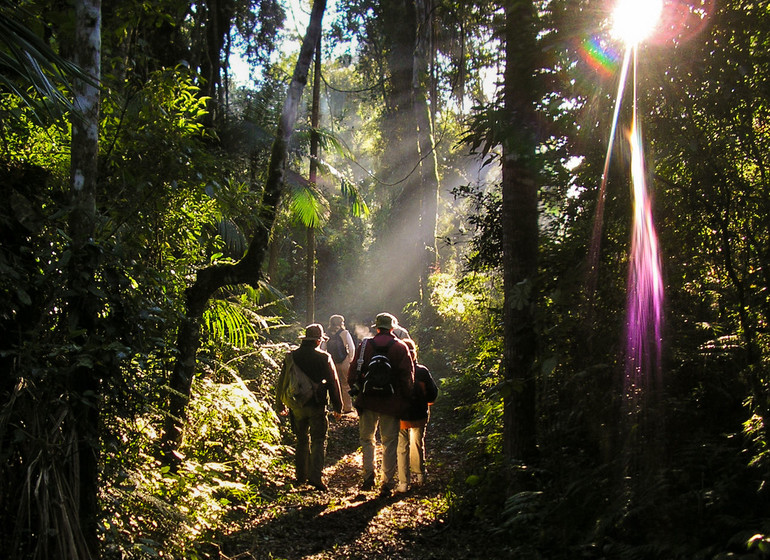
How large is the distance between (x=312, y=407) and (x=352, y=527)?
1834 millimetres

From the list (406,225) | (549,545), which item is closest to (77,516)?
(549,545)

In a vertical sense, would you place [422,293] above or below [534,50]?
Answer: above

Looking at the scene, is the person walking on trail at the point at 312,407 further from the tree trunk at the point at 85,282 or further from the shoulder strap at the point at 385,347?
the tree trunk at the point at 85,282

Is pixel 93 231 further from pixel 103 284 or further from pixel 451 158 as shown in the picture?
pixel 451 158

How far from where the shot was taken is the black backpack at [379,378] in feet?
23.5

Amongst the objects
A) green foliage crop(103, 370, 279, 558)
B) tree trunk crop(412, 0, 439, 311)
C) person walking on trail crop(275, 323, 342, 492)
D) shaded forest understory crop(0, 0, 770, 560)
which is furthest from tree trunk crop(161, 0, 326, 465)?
tree trunk crop(412, 0, 439, 311)

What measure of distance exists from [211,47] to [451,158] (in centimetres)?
2013

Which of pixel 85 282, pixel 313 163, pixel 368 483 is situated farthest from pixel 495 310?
pixel 313 163

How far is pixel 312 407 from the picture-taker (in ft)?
25.0

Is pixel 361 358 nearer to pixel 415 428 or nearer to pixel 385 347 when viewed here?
pixel 385 347

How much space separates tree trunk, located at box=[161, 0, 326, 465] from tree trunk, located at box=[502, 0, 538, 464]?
258 centimetres

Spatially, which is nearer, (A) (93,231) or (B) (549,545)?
(A) (93,231)

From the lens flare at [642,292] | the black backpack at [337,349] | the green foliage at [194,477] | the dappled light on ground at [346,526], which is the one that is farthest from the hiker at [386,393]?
the black backpack at [337,349]

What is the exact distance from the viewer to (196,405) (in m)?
6.89
